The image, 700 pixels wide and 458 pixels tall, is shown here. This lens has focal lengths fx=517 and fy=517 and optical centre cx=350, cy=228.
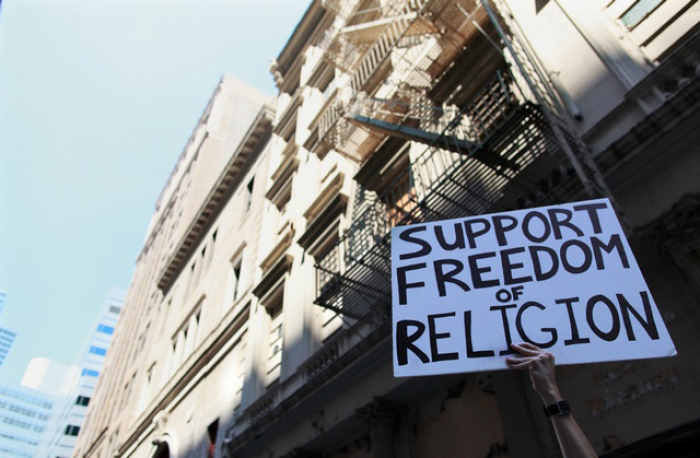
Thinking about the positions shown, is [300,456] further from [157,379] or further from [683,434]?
[157,379]

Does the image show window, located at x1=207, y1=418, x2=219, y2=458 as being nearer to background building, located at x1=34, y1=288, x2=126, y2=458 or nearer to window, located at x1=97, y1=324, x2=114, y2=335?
background building, located at x1=34, y1=288, x2=126, y2=458

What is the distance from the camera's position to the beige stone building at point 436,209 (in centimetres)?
646

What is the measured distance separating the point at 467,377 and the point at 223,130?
47.9 metres

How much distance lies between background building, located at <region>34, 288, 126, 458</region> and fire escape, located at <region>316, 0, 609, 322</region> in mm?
79836

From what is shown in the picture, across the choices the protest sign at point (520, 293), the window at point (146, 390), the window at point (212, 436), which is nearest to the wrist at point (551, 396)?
the protest sign at point (520, 293)

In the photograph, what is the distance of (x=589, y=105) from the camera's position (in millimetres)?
8367

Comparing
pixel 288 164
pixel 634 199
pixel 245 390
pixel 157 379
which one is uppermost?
pixel 288 164

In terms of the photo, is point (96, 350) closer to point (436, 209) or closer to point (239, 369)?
point (239, 369)

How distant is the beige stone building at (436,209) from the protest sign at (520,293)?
2.91 m

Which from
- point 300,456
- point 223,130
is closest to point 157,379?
point 300,456

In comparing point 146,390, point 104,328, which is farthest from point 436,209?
point 104,328

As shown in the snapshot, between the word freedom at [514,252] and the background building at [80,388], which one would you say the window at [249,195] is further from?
the background building at [80,388]

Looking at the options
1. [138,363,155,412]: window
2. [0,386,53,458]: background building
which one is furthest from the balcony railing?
[0,386,53,458]: background building

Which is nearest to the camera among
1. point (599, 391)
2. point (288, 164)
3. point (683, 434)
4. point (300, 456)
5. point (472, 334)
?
point (472, 334)
